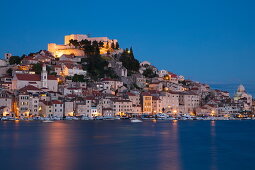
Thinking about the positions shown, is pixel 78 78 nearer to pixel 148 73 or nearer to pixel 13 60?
pixel 13 60

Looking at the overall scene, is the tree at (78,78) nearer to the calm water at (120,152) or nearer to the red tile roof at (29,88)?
the red tile roof at (29,88)

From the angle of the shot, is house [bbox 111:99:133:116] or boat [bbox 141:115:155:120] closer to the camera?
house [bbox 111:99:133:116]

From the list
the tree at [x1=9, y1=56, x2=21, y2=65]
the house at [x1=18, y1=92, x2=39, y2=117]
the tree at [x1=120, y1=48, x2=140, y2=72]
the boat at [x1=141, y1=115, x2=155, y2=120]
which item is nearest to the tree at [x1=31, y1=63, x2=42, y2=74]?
the tree at [x1=9, y1=56, x2=21, y2=65]

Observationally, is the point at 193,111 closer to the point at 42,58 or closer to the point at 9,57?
the point at 42,58

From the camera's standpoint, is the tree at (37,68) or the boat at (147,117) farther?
the boat at (147,117)

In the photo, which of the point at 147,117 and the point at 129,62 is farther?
the point at 129,62

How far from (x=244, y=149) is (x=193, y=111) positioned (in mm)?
45946

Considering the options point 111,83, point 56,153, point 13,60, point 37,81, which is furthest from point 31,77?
point 56,153

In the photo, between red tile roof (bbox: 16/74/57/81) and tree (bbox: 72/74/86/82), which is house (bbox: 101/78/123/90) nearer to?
tree (bbox: 72/74/86/82)

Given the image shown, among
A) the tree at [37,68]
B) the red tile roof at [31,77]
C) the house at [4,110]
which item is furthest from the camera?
the tree at [37,68]

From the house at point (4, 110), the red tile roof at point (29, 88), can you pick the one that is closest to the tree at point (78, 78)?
the red tile roof at point (29, 88)

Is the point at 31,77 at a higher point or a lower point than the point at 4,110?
higher

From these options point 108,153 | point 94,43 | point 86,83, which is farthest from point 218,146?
point 94,43

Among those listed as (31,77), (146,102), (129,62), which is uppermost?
(129,62)
